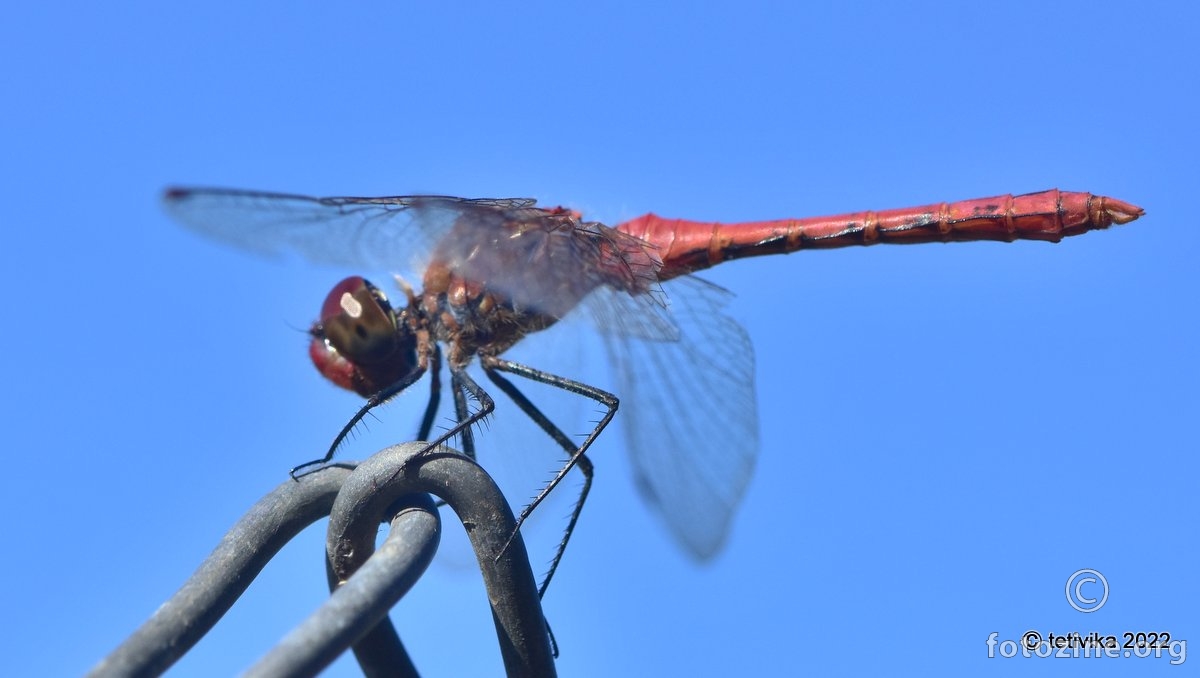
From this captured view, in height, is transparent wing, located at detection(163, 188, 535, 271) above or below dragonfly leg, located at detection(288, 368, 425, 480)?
above

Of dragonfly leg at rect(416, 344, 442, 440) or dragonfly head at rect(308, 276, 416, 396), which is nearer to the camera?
dragonfly head at rect(308, 276, 416, 396)

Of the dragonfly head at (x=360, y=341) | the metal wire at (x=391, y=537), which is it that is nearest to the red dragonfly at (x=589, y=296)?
the dragonfly head at (x=360, y=341)

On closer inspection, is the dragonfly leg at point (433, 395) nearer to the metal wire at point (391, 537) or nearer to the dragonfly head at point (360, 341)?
the dragonfly head at point (360, 341)

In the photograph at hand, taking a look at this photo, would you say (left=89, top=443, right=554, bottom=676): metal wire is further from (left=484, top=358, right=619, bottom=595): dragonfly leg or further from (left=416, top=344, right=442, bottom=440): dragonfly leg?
(left=416, top=344, right=442, bottom=440): dragonfly leg

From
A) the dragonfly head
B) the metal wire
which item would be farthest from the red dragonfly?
the metal wire

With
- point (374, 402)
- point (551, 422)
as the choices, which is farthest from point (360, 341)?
point (551, 422)

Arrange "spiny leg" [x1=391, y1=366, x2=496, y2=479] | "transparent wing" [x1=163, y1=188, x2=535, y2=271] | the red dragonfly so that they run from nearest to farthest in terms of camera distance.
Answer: "transparent wing" [x1=163, y1=188, x2=535, y2=271], "spiny leg" [x1=391, y1=366, x2=496, y2=479], the red dragonfly

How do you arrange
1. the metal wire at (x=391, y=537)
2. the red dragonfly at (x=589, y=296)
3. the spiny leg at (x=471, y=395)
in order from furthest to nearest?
the red dragonfly at (x=589, y=296), the spiny leg at (x=471, y=395), the metal wire at (x=391, y=537)

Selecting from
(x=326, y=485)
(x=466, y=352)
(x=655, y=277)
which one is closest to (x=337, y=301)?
(x=466, y=352)
